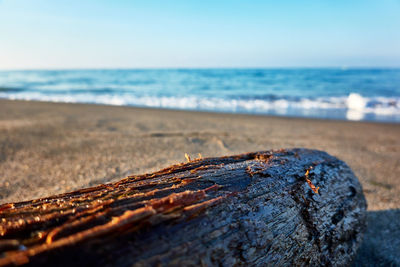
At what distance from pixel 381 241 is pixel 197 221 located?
2.19 metres

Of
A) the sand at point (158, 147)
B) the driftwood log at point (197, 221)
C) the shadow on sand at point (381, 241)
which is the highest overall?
the driftwood log at point (197, 221)

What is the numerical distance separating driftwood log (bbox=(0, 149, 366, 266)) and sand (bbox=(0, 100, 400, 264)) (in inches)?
37.5

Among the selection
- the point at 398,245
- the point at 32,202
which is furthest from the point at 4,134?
the point at 398,245

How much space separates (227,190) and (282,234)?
0.36 meters

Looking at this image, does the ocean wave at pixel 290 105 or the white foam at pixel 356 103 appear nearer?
the ocean wave at pixel 290 105

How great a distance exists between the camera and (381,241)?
240 centimetres

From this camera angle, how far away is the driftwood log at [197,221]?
935 mm

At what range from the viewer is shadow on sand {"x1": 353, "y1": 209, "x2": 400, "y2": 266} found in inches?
84.2

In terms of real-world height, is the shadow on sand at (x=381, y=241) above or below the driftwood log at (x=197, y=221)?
below

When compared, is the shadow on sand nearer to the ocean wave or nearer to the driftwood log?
the driftwood log

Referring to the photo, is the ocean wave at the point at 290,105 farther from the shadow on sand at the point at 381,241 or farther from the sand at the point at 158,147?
the shadow on sand at the point at 381,241

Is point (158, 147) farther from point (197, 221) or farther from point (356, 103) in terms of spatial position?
point (356, 103)

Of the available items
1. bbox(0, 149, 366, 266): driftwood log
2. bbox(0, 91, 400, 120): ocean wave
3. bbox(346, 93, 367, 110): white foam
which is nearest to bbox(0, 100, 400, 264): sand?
bbox(0, 149, 366, 266): driftwood log

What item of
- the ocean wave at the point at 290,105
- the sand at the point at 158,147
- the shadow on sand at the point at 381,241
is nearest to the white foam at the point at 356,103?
the ocean wave at the point at 290,105
